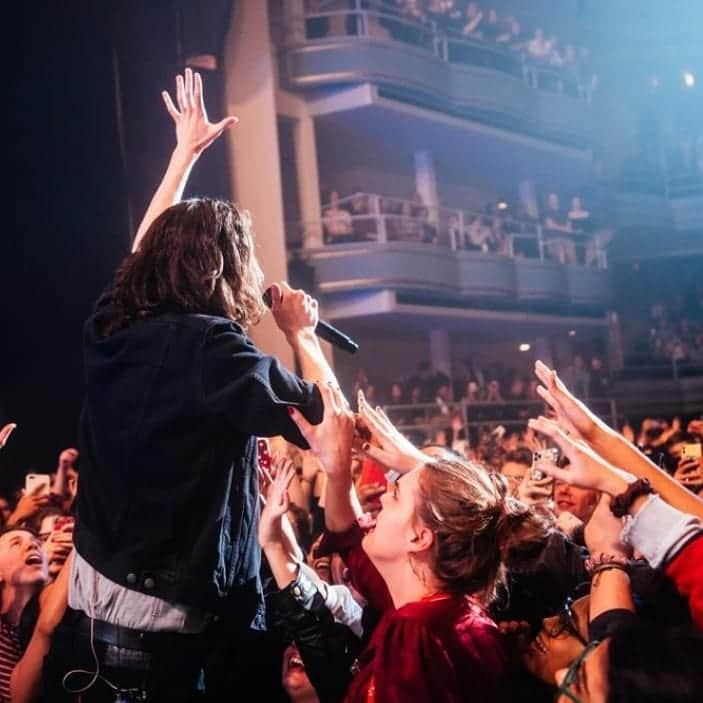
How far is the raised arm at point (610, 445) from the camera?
1.48m

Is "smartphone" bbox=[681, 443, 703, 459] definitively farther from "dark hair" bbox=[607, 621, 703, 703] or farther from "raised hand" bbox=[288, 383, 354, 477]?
"dark hair" bbox=[607, 621, 703, 703]

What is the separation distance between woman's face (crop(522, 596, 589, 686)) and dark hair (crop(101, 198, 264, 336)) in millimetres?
710

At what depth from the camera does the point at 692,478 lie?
283 cm

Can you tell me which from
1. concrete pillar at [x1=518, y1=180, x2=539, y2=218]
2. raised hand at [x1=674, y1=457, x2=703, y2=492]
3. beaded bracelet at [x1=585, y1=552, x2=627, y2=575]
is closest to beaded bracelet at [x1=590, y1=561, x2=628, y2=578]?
beaded bracelet at [x1=585, y1=552, x2=627, y2=575]

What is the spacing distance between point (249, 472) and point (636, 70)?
34.6 ft

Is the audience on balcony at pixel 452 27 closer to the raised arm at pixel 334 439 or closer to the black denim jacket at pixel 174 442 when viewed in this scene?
the raised arm at pixel 334 439

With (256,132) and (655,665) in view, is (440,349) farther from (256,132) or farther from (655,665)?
Answer: (655,665)

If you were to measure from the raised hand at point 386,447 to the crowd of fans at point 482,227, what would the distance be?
5543 millimetres

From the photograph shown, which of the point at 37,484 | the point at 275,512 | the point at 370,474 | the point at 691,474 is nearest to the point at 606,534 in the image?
the point at 275,512

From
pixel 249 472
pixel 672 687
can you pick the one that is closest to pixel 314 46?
pixel 249 472

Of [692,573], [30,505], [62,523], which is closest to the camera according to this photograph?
[692,573]

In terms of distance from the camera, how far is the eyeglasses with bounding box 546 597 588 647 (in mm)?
1547

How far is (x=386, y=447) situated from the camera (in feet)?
5.70

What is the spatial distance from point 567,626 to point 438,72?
7.35 m
